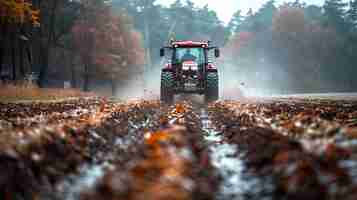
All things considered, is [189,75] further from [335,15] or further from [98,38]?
[335,15]

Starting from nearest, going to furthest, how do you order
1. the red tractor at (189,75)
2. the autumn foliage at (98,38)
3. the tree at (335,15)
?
the red tractor at (189,75)
the autumn foliage at (98,38)
the tree at (335,15)

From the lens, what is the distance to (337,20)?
89.7 m

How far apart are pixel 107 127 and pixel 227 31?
430 ft

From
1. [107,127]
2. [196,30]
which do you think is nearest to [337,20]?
[196,30]

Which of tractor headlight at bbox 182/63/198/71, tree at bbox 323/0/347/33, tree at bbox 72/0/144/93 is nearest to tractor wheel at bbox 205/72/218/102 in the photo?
tractor headlight at bbox 182/63/198/71

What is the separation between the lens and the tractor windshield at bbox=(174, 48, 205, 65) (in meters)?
26.2

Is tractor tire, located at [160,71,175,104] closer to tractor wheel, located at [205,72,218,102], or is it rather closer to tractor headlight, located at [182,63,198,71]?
tractor headlight, located at [182,63,198,71]

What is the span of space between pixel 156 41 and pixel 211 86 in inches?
3340

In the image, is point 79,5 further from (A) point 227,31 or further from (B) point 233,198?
(A) point 227,31

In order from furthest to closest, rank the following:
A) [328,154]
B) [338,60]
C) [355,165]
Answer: [338,60], [328,154], [355,165]

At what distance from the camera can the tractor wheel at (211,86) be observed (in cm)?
2466

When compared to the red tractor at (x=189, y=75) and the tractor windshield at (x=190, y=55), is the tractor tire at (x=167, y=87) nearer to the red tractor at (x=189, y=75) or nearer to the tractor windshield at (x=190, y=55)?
the red tractor at (x=189, y=75)

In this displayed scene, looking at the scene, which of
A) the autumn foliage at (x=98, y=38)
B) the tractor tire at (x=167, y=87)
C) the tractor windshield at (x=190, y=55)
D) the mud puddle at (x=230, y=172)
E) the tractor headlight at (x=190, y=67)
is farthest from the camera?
the autumn foliage at (x=98, y=38)

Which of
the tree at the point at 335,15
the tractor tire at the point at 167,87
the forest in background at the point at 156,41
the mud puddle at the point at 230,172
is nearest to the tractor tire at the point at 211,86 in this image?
the tractor tire at the point at 167,87
